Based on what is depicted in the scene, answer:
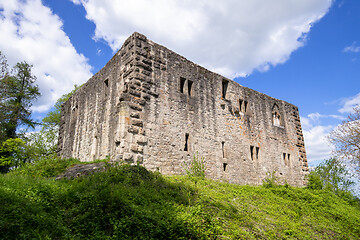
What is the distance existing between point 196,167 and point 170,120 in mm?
2383

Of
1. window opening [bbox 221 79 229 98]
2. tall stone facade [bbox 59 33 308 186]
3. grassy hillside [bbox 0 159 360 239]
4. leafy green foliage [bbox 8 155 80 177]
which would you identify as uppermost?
window opening [bbox 221 79 229 98]

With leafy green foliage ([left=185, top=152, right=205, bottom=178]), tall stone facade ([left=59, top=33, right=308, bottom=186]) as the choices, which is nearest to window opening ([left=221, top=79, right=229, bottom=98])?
tall stone facade ([left=59, top=33, right=308, bottom=186])

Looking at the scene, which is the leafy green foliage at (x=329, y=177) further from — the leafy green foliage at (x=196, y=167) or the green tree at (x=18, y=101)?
the green tree at (x=18, y=101)

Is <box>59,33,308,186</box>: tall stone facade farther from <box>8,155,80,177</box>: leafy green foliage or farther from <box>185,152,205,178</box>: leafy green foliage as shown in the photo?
<box>8,155,80,177</box>: leafy green foliage

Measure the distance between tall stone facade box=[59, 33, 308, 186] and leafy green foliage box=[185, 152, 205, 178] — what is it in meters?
0.28

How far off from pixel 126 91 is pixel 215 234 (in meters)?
6.60

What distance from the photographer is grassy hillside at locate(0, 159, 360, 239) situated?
4844mm

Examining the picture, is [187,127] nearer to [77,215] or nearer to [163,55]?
[163,55]

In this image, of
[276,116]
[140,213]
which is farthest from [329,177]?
[140,213]

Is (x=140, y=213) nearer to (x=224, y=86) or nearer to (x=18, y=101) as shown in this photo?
(x=224, y=86)

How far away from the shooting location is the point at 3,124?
1825 centimetres

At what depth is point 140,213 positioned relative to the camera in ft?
18.0

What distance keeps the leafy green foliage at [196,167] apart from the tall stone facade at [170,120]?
0.28 metres

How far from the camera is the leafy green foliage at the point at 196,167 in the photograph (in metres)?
11.1
